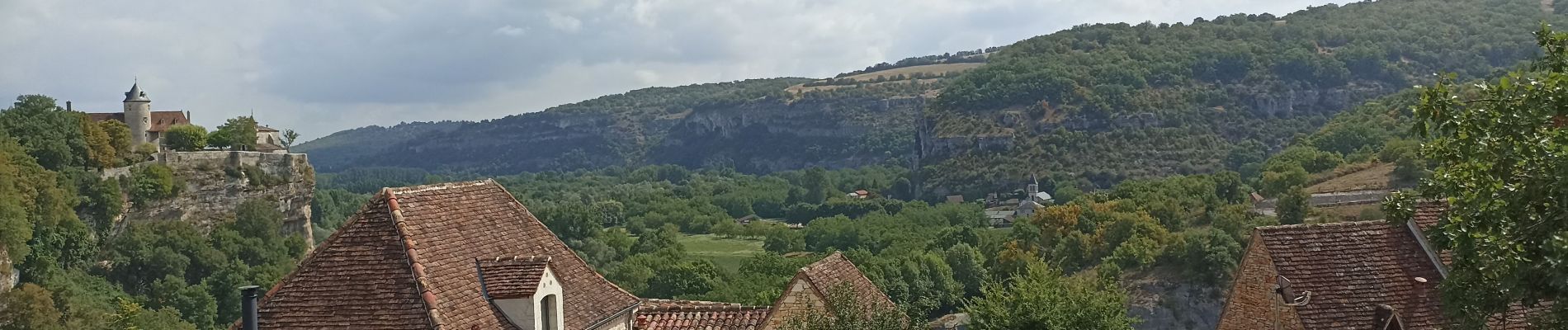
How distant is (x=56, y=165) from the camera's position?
8406 centimetres

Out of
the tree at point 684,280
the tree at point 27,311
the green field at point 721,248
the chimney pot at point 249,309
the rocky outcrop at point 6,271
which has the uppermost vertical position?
the chimney pot at point 249,309

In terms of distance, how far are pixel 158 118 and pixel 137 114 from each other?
27.0 ft

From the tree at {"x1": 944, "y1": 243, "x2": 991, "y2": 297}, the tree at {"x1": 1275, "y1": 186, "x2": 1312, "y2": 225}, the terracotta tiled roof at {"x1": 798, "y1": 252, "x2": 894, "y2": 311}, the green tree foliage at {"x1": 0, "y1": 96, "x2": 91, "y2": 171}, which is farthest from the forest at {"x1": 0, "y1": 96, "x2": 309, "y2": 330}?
the terracotta tiled roof at {"x1": 798, "y1": 252, "x2": 894, "y2": 311}

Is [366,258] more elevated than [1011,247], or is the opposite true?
[366,258]

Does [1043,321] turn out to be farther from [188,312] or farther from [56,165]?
[56,165]

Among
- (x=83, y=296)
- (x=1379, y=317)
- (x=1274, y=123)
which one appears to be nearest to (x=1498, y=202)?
(x=1379, y=317)

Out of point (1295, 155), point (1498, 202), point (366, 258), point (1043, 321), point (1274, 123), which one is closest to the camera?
point (1498, 202)

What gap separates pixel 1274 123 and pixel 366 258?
144494 millimetres

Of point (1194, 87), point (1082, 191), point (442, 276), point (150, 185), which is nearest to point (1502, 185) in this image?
point (442, 276)

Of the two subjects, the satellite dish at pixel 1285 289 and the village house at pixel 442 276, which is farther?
the satellite dish at pixel 1285 289

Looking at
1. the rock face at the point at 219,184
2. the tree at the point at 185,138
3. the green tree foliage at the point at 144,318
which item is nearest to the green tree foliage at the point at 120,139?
the rock face at the point at 219,184

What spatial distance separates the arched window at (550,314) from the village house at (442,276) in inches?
0.4

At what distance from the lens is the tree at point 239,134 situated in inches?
4063

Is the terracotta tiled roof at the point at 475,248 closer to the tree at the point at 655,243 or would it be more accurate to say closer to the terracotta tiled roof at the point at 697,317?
the terracotta tiled roof at the point at 697,317
